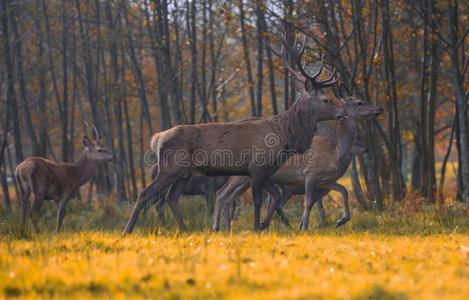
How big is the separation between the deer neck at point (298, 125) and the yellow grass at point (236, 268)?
10.1 ft

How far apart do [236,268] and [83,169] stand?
381 inches

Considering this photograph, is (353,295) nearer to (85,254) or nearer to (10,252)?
(85,254)

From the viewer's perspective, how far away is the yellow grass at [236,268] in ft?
16.6

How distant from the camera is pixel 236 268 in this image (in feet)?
19.1

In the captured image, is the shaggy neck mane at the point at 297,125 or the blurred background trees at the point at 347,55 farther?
the blurred background trees at the point at 347,55

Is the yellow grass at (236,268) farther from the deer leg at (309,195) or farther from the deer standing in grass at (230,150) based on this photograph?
the deer leg at (309,195)

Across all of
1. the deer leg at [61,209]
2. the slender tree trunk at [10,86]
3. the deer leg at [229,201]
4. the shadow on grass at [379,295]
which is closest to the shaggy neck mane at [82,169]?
the deer leg at [61,209]

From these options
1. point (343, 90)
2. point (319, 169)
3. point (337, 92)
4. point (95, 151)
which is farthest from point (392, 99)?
point (95, 151)

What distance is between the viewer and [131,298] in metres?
4.91

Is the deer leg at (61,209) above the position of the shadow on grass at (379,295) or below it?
below

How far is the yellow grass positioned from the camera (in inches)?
200

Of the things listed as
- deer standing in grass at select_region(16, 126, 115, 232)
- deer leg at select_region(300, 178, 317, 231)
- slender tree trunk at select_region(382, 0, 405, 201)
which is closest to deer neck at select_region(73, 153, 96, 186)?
deer standing in grass at select_region(16, 126, 115, 232)

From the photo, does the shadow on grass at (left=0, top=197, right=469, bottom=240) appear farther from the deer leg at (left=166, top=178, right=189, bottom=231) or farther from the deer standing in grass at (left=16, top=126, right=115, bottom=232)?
the deer standing in grass at (left=16, top=126, right=115, bottom=232)

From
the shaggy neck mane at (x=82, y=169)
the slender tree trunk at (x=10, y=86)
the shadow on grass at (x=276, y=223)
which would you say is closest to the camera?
the shadow on grass at (x=276, y=223)
